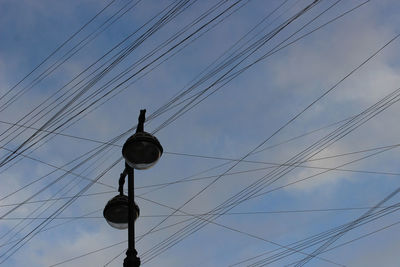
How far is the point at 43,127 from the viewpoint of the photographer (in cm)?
970

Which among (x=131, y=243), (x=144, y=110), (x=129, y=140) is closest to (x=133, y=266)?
(x=131, y=243)

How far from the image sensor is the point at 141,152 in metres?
5.23

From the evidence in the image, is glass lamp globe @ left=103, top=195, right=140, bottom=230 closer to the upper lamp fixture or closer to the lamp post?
the lamp post

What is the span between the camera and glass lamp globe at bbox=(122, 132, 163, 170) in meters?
5.22

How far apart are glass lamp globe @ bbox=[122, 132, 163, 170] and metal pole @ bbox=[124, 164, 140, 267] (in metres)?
0.43

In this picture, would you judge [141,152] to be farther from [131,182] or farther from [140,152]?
[131,182]

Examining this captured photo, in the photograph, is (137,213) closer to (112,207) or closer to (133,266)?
(112,207)

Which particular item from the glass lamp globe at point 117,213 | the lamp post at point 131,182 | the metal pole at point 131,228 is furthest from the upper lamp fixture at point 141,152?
the glass lamp globe at point 117,213

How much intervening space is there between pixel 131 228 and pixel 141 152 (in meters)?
0.82

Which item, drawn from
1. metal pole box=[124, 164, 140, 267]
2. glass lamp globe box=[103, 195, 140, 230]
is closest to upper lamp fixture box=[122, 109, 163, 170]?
metal pole box=[124, 164, 140, 267]

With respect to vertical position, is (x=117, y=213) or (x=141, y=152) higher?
(x=141, y=152)

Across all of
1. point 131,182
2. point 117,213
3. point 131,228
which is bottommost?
point 131,228

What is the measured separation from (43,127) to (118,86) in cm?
Answer: 167

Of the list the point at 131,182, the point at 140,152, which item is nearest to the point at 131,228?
the point at 131,182
